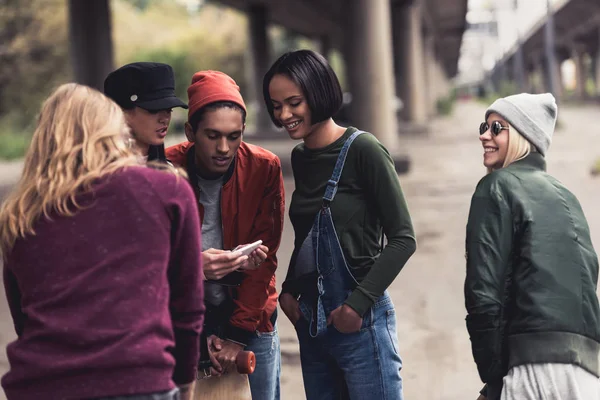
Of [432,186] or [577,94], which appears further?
[577,94]

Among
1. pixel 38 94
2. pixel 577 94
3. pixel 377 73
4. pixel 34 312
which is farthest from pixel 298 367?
pixel 577 94

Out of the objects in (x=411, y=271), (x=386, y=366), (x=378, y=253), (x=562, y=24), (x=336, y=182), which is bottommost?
(x=411, y=271)

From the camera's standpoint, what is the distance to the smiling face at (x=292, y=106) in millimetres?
3104

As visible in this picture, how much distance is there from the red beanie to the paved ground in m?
3.08

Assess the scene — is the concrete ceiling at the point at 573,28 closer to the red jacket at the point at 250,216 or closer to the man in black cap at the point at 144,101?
the red jacket at the point at 250,216

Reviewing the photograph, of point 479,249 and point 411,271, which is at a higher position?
point 479,249

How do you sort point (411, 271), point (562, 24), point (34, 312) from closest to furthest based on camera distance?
point (34, 312) → point (411, 271) → point (562, 24)

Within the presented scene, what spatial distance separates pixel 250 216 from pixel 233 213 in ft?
0.25

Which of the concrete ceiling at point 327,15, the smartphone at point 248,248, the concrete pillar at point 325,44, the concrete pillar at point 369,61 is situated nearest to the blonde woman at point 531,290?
the smartphone at point 248,248

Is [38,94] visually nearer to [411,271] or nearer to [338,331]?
[411,271]

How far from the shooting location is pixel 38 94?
4588 centimetres

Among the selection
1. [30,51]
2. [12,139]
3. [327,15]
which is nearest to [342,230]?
[12,139]

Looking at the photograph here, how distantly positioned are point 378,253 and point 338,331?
1.06ft

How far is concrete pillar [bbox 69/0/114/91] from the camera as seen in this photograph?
2212 centimetres
